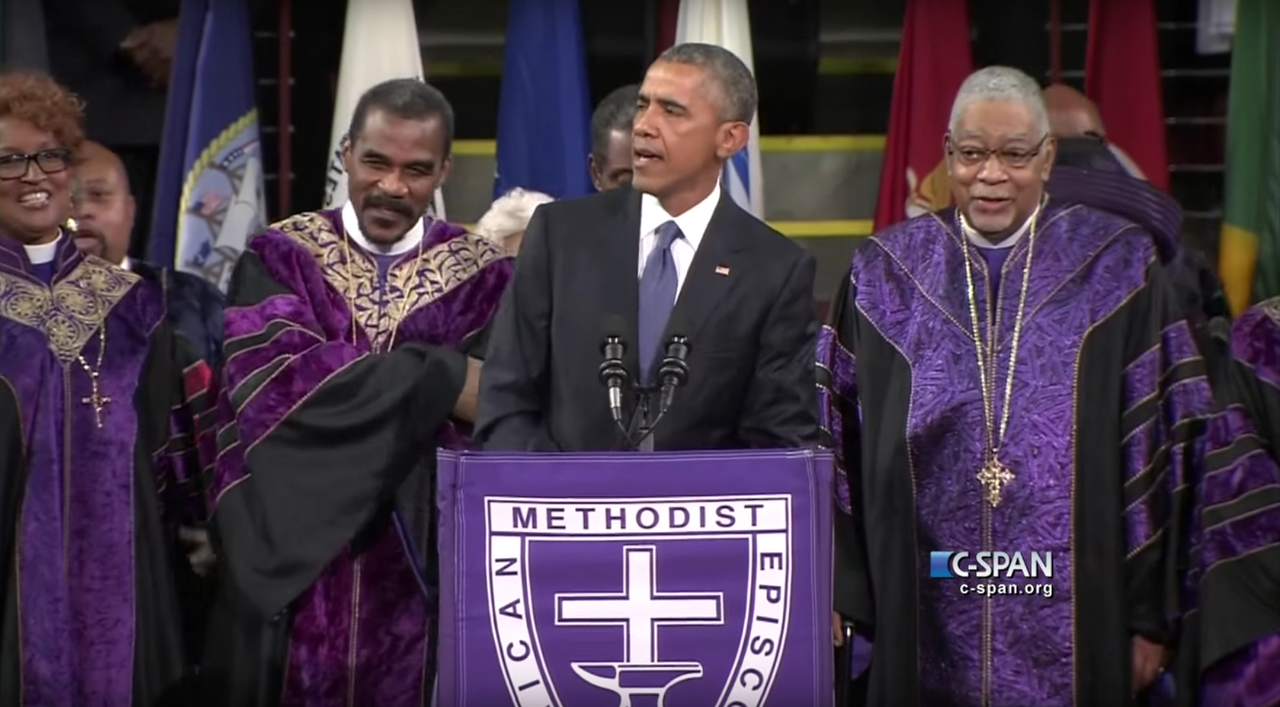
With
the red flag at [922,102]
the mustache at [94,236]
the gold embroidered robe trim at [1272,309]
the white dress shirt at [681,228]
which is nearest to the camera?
the white dress shirt at [681,228]

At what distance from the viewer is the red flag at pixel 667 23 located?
7.53m

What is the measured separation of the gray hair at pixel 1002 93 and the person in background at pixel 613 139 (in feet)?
3.82

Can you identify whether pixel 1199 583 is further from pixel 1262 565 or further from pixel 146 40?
pixel 146 40

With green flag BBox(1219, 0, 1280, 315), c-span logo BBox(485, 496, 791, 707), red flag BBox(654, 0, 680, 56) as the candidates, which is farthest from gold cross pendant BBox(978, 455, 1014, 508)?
red flag BBox(654, 0, 680, 56)

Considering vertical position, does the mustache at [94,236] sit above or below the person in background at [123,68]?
below

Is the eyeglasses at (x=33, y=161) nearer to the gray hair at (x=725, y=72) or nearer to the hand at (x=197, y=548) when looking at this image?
the hand at (x=197, y=548)

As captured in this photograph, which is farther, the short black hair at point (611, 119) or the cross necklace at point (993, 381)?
the short black hair at point (611, 119)

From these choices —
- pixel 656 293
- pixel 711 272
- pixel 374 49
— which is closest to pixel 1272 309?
pixel 711 272

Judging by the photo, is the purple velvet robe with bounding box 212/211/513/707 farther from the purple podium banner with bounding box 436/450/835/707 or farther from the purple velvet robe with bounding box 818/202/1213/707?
the purple podium banner with bounding box 436/450/835/707

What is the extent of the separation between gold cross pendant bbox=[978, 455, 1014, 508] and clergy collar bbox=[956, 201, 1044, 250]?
536 millimetres

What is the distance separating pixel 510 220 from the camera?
6.38 metres

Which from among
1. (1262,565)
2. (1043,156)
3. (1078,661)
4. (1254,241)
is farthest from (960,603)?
(1254,241)

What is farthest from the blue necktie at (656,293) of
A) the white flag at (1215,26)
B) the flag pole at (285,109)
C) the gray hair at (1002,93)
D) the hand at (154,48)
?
the white flag at (1215,26)

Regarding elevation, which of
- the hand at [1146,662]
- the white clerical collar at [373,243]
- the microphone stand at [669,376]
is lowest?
the hand at [1146,662]
